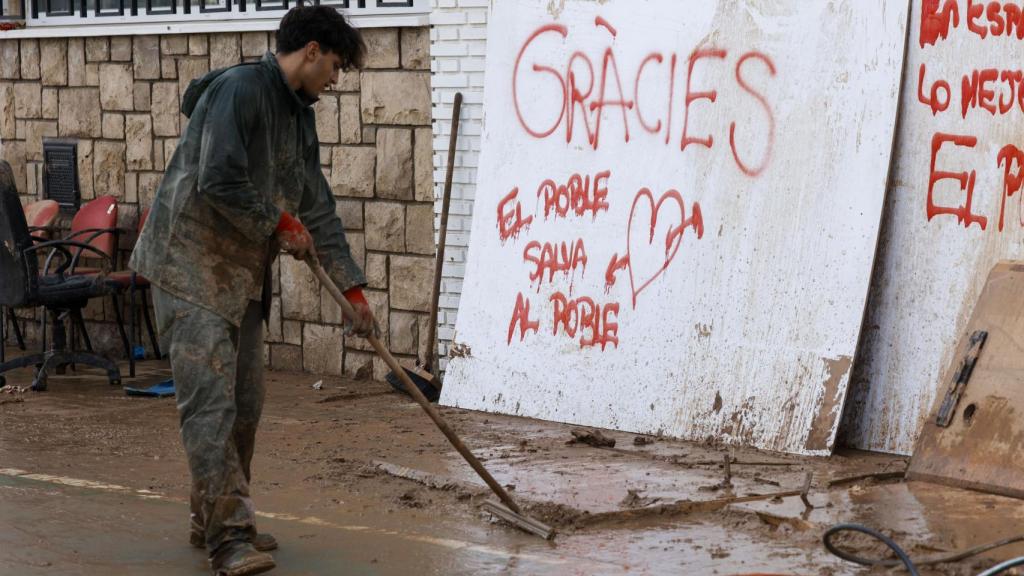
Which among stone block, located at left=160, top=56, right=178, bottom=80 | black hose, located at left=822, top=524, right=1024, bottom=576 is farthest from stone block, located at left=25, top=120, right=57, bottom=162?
black hose, located at left=822, top=524, right=1024, bottom=576

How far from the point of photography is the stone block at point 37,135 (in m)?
11.3

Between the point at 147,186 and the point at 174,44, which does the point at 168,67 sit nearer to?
the point at 174,44

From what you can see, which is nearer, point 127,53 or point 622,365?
point 622,365

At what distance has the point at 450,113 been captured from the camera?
878 cm

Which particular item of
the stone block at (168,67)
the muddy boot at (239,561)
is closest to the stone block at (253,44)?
the stone block at (168,67)

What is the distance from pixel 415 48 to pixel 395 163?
27.7 inches

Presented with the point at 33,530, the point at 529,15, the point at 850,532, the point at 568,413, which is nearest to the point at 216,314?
the point at 33,530

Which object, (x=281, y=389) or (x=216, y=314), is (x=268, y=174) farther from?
(x=281, y=389)

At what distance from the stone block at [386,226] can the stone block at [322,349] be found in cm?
68

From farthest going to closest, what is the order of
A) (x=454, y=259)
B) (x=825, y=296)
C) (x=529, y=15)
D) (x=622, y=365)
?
(x=454, y=259) < (x=529, y=15) < (x=622, y=365) < (x=825, y=296)

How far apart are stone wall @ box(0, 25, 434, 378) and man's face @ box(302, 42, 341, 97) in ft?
11.7

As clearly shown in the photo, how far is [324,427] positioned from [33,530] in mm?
2223

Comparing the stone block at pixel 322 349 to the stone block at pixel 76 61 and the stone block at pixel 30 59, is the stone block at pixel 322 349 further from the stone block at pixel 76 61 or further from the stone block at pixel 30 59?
the stone block at pixel 30 59

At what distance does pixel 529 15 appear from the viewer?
8.20 meters
